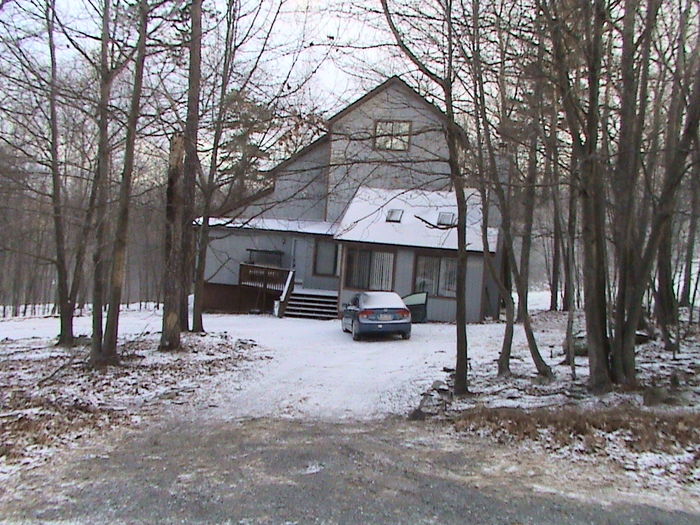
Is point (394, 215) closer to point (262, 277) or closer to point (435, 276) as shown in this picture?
point (435, 276)

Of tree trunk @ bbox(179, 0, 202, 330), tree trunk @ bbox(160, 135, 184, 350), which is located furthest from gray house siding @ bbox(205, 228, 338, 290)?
tree trunk @ bbox(160, 135, 184, 350)

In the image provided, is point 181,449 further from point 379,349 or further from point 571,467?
point 379,349

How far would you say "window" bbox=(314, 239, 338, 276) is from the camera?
29.4 meters

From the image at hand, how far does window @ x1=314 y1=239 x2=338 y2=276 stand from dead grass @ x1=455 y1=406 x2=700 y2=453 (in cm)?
2124

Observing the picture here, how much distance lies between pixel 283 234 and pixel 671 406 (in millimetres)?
21693

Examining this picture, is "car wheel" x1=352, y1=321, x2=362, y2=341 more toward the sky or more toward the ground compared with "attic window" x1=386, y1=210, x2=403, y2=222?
more toward the ground

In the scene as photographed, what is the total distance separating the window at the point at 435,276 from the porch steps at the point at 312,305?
11.7ft

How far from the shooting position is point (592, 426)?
6.95m

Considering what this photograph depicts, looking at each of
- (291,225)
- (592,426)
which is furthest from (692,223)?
(291,225)

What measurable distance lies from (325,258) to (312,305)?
3799mm

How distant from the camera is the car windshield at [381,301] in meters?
18.7

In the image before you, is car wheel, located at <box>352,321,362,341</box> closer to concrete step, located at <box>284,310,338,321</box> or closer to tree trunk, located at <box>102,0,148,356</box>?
concrete step, located at <box>284,310,338,321</box>

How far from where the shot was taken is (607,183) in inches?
448

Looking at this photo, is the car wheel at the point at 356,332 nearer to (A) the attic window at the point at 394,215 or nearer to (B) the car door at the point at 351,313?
(B) the car door at the point at 351,313
